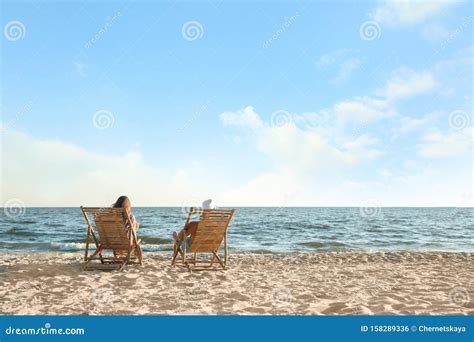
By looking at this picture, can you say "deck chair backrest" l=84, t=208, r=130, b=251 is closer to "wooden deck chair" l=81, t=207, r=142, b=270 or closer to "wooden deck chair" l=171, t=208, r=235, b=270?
"wooden deck chair" l=81, t=207, r=142, b=270

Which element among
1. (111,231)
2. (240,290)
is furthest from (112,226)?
(240,290)

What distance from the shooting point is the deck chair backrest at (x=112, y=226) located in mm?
6289

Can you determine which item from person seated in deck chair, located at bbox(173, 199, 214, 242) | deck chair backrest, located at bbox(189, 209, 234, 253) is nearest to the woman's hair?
person seated in deck chair, located at bbox(173, 199, 214, 242)

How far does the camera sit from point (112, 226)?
21.1 feet

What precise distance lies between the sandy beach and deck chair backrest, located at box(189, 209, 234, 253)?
0.44m

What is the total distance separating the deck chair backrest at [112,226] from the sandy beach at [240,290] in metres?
0.48

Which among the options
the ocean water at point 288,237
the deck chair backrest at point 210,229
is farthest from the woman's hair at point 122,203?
the ocean water at point 288,237

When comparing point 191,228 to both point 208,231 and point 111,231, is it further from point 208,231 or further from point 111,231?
point 111,231

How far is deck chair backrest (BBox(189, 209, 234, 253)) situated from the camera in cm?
661

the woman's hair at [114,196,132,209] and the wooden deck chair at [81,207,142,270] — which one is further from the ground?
the woman's hair at [114,196,132,209]

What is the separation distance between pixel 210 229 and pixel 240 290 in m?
1.74
